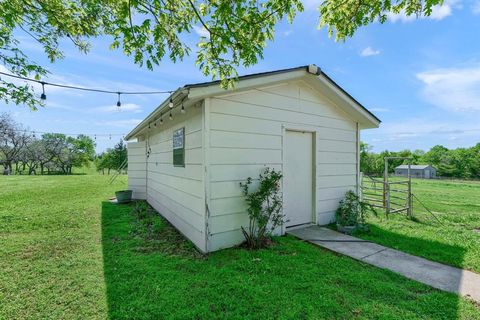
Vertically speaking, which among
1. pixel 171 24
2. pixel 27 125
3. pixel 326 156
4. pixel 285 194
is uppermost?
pixel 27 125

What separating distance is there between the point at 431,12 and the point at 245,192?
3.37m

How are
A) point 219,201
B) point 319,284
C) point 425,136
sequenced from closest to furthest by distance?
1. point 319,284
2. point 219,201
3. point 425,136

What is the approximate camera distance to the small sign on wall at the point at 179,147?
15.2ft

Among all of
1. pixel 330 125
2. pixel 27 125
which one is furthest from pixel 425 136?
pixel 27 125

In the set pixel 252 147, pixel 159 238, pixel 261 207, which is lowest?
pixel 159 238

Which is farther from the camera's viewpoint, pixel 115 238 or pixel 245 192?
pixel 115 238

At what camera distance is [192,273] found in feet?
10.0

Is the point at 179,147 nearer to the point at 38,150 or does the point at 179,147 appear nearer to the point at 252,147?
the point at 252,147

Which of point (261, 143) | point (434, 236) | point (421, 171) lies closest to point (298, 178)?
point (261, 143)

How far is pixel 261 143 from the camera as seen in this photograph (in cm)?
432

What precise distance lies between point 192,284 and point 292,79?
406cm

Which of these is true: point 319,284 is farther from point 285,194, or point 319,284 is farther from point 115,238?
point 115,238

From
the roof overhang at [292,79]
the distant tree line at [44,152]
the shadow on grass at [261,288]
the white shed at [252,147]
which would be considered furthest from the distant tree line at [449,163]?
the distant tree line at [44,152]

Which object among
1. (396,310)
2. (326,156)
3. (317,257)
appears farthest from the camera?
(326,156)
